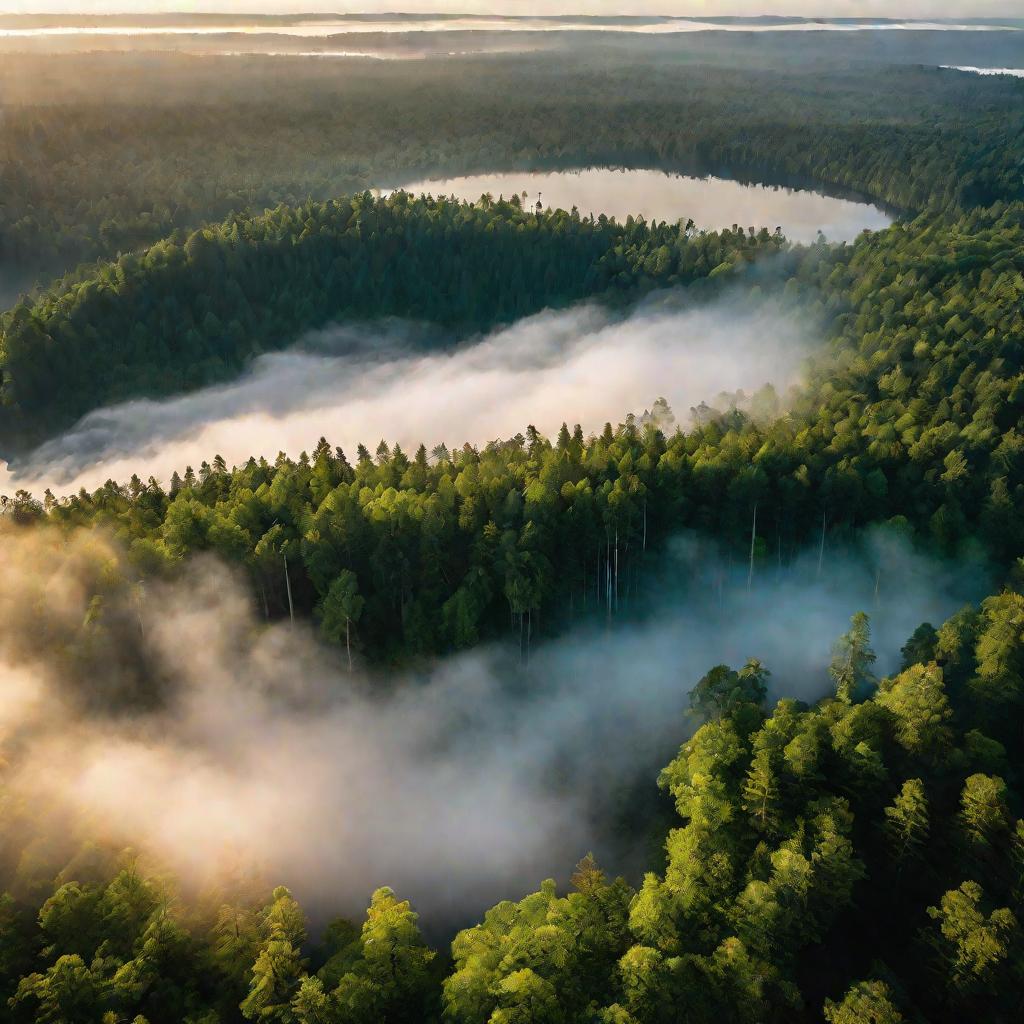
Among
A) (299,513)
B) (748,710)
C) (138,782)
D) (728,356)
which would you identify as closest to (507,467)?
(299,513)

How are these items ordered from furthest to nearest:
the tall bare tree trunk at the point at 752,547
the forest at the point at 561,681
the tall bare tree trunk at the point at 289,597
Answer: the tall bare tree trunk at the point at 752,547, the tall bare tree trunk at the point at 289,597, the forest at the point at 561,681

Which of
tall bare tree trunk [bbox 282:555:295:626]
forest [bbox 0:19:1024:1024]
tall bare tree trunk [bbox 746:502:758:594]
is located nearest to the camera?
forest [bbox 0:19:1024:1024]

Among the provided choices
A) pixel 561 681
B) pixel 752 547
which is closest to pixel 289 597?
pixel 561 681

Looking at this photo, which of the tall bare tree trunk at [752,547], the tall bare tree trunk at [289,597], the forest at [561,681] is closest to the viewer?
the forest at [561,681]

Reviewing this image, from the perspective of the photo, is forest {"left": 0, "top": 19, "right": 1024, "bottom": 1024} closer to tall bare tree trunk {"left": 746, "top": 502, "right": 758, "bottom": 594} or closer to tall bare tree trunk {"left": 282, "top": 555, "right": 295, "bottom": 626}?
tall bare tree trunk {"left": 746, "top": 502, "right": 758, "bottom": 594}

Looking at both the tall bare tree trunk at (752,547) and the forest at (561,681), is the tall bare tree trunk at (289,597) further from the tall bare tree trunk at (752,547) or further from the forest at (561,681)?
the tall bare tree trunk at (752,547)

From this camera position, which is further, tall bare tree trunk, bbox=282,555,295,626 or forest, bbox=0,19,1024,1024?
tall bare tree trunk, bbox=282,555,295,626

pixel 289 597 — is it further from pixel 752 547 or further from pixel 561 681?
pixel 752 547

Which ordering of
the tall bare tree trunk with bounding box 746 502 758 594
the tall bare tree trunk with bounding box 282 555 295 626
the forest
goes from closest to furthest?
the forest
the tall bare tree trunk with bounding box 282 555 295 626
the tall bare tree trunk with bounding box 746 502 758 594

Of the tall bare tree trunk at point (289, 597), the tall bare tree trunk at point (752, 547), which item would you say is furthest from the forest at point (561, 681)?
the tall bare tree trunk at point (289, 597)

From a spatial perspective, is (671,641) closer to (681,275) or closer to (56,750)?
(56,750)

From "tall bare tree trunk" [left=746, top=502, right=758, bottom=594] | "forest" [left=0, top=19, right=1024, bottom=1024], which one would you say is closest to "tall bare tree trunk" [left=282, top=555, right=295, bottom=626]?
"forest" [left=0, top=19, right=1024, bottom=1024]
